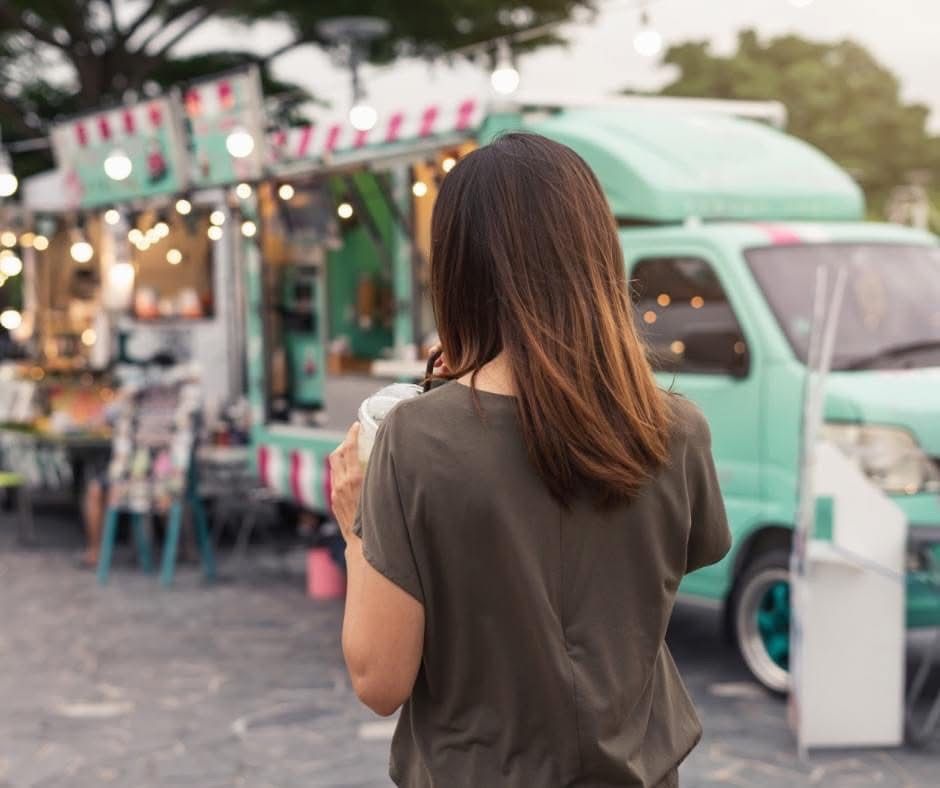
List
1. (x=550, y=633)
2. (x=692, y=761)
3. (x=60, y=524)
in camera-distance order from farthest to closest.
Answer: (x=60, y=524), (x=692, y=761), (x=550, y=633)

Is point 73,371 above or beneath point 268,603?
above

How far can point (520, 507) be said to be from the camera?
69.1 inches

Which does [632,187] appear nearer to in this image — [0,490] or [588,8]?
[0,490]

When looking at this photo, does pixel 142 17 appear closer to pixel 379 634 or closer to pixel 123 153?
pixel 123 153

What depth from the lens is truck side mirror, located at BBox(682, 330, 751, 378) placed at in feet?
21.1

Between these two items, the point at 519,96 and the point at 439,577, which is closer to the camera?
the point at 439,577

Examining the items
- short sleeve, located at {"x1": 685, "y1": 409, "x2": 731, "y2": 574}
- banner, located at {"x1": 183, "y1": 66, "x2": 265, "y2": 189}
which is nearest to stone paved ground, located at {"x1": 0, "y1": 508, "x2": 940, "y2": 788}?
banner, located at {"x1": 183, "y1": 66, "x2": 265, "y2": 189}

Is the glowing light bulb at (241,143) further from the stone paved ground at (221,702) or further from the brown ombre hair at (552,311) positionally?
the brown ombre hair at (552,311)

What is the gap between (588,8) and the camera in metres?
19.0

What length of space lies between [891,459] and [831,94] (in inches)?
1437

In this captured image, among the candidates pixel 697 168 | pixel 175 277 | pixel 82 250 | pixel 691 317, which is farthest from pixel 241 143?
pixel 82 250

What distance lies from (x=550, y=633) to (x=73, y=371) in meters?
11.6

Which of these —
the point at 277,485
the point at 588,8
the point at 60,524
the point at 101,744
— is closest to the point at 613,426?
the point at 101,744

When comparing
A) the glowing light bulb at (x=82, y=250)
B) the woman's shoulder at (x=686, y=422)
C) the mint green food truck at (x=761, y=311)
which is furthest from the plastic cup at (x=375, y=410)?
the glowing light bulb at (x=82, y=250)
